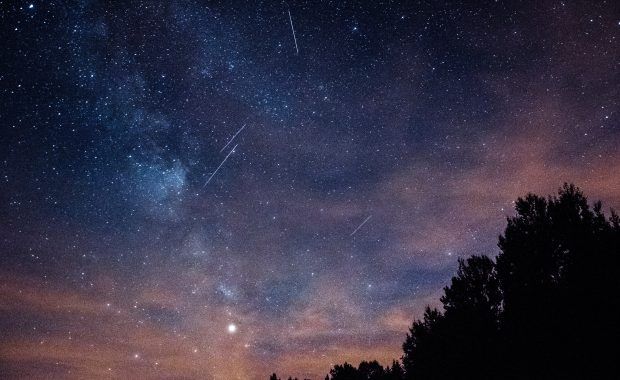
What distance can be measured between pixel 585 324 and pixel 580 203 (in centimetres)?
496

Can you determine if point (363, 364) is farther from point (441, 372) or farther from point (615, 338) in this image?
point (615, 338)

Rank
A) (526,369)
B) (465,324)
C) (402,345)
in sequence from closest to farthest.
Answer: (526,369) < (465,324) < (402,345)

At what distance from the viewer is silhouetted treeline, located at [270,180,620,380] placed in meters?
12.3

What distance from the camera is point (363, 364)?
4756 cm

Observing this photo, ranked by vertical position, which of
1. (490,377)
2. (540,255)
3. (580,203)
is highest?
(580,203)

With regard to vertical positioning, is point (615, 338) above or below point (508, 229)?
below

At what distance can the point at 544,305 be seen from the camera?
1394 cm

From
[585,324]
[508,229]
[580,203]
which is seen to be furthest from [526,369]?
[580,203]

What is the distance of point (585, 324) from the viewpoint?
1245 cm

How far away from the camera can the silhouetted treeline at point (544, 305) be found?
483 inches

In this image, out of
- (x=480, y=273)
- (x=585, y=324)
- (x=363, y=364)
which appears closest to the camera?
(x=585, y=324)

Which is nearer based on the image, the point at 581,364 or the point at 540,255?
the point at 581,364

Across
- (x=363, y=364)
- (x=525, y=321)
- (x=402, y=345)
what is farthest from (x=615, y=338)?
(x=363, y=364)

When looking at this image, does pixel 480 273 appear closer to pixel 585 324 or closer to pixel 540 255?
pixel 540 255
